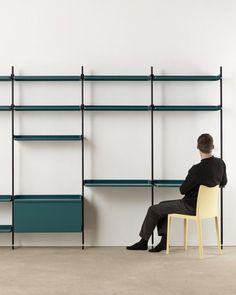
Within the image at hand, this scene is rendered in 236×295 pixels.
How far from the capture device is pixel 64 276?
5.23 m

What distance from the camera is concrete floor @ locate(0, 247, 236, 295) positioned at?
4754 millimetres

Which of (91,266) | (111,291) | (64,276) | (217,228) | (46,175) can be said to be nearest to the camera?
(111,291)

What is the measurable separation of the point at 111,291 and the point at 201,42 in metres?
3.33

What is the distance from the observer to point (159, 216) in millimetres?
6363

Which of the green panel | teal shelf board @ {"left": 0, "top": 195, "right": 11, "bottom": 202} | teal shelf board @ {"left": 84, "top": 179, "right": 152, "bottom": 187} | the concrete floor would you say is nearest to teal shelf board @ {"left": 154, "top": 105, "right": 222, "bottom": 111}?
teal shelf board @ {"left": 84, "top": 179, "right": 152, "bottom": 187}

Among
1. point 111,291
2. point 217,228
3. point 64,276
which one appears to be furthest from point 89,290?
point 217,228

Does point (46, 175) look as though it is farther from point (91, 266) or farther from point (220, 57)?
point (220, 57)

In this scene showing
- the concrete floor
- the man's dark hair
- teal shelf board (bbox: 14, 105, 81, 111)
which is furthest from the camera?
teal shelf board (bbox: 14, 105, 81, 111)

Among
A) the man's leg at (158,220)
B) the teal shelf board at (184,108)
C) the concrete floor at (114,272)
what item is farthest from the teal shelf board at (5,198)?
the teal shelf board at (184,108)

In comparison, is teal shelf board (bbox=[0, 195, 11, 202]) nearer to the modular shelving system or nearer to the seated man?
the modular shelving system

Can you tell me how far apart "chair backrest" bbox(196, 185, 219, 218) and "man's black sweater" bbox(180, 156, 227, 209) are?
86 mm

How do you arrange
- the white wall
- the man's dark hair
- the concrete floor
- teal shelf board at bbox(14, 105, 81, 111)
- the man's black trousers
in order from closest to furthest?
the concrete floor → the man's dark hair → the man's black trousers → teal shelf board at bbox(14, 105, 81, 111) → the white wall

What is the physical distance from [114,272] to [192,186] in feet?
4.21

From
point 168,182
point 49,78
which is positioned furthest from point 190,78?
point 49,78
